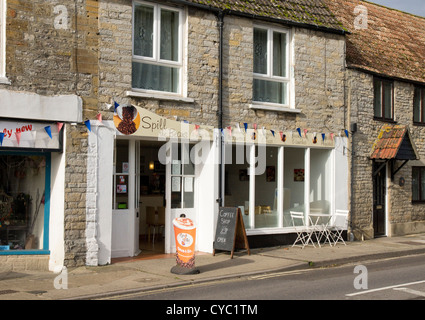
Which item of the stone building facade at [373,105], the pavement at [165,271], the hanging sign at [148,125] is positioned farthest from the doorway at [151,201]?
the stone building facade at [373,105]

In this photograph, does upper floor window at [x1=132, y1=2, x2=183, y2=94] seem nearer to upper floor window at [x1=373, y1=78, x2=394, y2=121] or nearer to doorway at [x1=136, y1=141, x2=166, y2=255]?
doorway at [x1=136, y1=141, x2=166, y2=255]

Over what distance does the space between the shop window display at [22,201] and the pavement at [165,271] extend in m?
0.74

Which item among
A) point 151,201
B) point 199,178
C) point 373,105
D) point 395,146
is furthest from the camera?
point 373,105

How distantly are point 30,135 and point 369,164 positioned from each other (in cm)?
1028

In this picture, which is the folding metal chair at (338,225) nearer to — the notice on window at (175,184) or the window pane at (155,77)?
the notice on window at (175,184)

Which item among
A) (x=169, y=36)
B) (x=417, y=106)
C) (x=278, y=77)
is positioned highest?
(x=169, y=36)

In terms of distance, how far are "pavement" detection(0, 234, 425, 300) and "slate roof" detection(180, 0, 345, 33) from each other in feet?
19.6

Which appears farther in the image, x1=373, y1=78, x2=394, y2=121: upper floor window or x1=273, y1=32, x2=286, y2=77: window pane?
x1=373, y1=78, x2=394, y2=121: upper floor window

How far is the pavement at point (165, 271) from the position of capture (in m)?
9.71

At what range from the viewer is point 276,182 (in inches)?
607

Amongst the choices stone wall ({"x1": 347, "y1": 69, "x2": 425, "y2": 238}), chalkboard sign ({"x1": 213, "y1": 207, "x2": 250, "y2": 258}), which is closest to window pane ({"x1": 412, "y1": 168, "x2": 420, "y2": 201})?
stone wall ({"x1": 347, "y1": 69, "x2": 425, "y2": 238})

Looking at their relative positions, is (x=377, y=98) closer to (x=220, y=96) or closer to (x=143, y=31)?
(x=220, y=96)

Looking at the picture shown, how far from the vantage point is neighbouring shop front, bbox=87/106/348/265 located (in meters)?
12.5

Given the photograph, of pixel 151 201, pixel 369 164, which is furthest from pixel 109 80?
pixel 369 164
